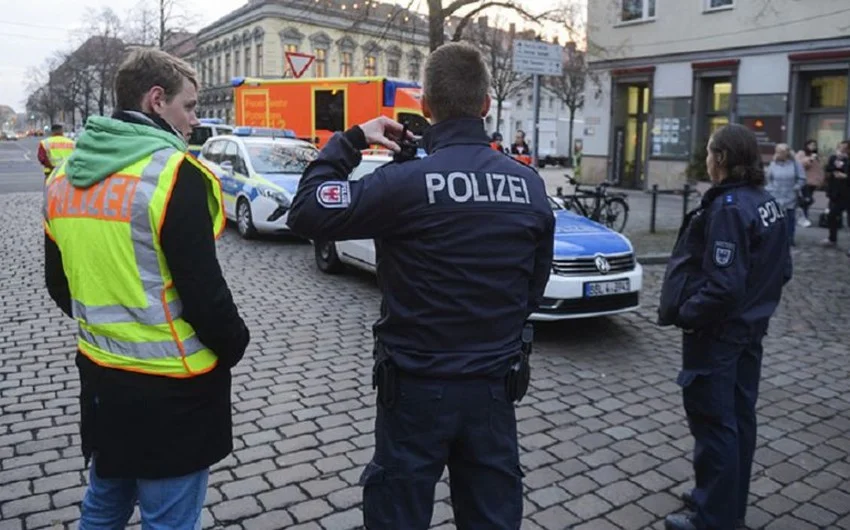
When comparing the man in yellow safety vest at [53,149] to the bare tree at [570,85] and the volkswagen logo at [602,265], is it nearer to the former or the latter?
the volkswagen logo at [602,265]

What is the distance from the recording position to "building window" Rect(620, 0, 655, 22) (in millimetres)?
24672

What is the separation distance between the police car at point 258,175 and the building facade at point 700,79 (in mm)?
13569

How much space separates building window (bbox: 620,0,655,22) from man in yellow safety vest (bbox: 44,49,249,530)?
2463 cm

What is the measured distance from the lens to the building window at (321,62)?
60656 mm

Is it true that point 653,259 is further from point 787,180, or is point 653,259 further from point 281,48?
point 281,48

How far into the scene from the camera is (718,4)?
22.6 meters

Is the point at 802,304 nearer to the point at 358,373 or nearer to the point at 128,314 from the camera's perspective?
the point at 358,373

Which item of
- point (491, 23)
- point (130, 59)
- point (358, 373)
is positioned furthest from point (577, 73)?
point (130, 59)

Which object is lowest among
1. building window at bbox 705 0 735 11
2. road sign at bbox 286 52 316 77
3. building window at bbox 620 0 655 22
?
road sign at bbox 286 52 316 77

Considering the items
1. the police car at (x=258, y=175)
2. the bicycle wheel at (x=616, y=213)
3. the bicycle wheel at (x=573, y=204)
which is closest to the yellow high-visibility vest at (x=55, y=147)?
the police car at (x=258, y=175)

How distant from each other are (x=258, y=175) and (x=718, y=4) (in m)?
16.2

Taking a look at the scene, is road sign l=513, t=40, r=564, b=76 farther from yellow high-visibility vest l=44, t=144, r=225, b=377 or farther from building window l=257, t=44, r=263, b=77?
building window l=257, t=44, r=263, b=77

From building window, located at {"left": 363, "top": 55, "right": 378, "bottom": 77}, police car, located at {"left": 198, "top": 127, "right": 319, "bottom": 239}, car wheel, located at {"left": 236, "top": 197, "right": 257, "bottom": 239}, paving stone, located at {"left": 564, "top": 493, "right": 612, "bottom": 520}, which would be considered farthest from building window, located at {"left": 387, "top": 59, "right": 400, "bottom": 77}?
paving stone, located at {"left": 564, "top": 493, "right": 612, "bottom": 520}

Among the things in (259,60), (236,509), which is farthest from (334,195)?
(259,60)
